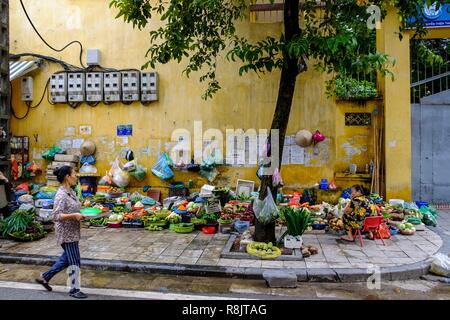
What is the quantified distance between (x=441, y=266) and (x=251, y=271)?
3060 mm

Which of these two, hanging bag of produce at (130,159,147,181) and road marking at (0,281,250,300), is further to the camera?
hanging bag of produce at (130,159,147,181)

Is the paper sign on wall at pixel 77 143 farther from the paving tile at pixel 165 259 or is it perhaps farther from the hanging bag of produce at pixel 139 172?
the paving tile at pixel 165 259

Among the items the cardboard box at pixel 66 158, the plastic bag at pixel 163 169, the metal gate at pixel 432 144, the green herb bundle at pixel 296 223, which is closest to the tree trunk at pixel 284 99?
the green herb bundle at pixel 296 223

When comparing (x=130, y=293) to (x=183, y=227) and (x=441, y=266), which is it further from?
(x=441, y=266)

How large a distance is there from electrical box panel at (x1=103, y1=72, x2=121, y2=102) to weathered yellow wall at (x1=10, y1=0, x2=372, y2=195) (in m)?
0.30

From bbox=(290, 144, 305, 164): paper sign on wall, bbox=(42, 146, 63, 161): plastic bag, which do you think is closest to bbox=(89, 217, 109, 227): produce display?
bbox=(42, 146, 63, 161): plastic bag

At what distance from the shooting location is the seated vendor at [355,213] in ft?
25.2

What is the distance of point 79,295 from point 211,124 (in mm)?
7092

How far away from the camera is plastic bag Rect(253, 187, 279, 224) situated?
7.11 metres

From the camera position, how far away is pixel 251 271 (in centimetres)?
612

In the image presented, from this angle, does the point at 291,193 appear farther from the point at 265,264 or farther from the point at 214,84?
the point at 265,264

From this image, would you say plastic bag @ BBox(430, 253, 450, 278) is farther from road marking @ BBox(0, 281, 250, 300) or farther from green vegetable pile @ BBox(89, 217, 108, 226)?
green vegetable pile @ BBox(89, 217, 108, 226)

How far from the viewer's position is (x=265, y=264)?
648 cm

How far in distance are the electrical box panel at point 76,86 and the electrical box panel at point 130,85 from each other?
4.35ft
